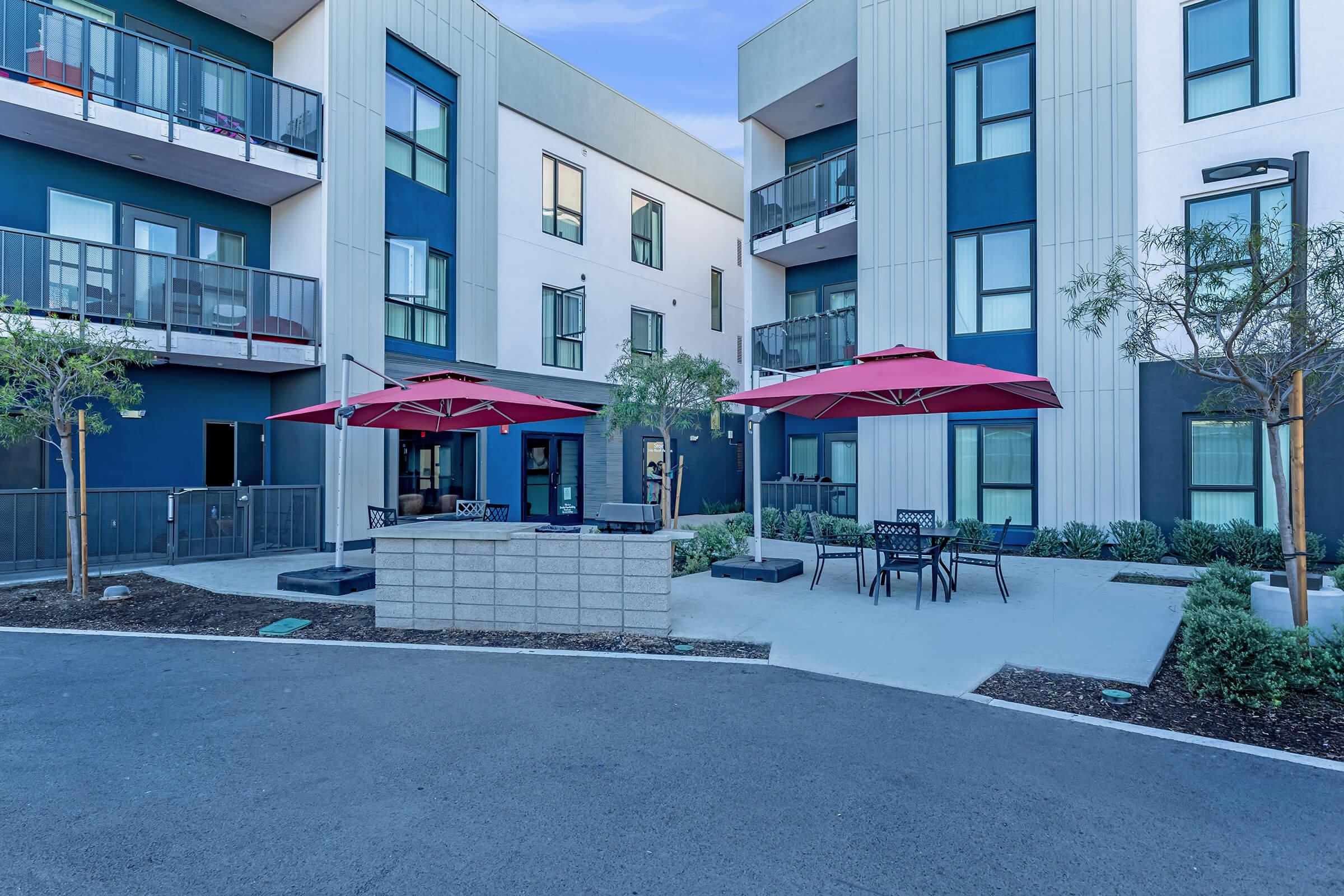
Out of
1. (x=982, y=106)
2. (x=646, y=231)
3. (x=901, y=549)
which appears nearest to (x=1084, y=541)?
(x=901, y=549)

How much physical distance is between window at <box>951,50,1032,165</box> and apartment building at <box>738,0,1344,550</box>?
3cm

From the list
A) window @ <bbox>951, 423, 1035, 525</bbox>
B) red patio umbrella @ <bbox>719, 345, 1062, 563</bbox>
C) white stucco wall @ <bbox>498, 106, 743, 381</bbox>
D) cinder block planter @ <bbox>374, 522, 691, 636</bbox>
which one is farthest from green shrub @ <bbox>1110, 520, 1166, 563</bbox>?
white stucco wall @ <bbox>498, 106, 743, 381</bbox>

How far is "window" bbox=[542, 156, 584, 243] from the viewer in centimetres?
1777

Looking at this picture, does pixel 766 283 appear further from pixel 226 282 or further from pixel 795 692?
pixel 795 692

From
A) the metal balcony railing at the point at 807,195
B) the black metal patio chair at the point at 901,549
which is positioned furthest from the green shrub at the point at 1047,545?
the metal balcony railing at the point at 807,195

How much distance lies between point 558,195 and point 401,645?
13839 mm

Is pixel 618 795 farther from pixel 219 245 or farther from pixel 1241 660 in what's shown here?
pixel 219 245

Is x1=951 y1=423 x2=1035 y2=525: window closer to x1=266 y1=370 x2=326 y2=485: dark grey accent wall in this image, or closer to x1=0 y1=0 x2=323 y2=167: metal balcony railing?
x1=266 y1=370 x2=326 y2=485: dark grey accent wall

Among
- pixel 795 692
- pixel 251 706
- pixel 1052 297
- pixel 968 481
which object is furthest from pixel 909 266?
pixel 251 706

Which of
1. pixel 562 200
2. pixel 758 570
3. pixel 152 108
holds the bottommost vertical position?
pixel 758 570

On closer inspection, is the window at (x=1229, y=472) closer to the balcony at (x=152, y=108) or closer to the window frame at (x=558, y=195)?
the window frame at (x=558, y=195)

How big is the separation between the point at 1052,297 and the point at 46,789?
13215 mm

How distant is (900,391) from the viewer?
9.11 m

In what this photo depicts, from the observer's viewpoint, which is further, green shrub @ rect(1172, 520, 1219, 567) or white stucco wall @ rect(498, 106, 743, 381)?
white stucco wall @ rect(498, 106, 743, 381)
